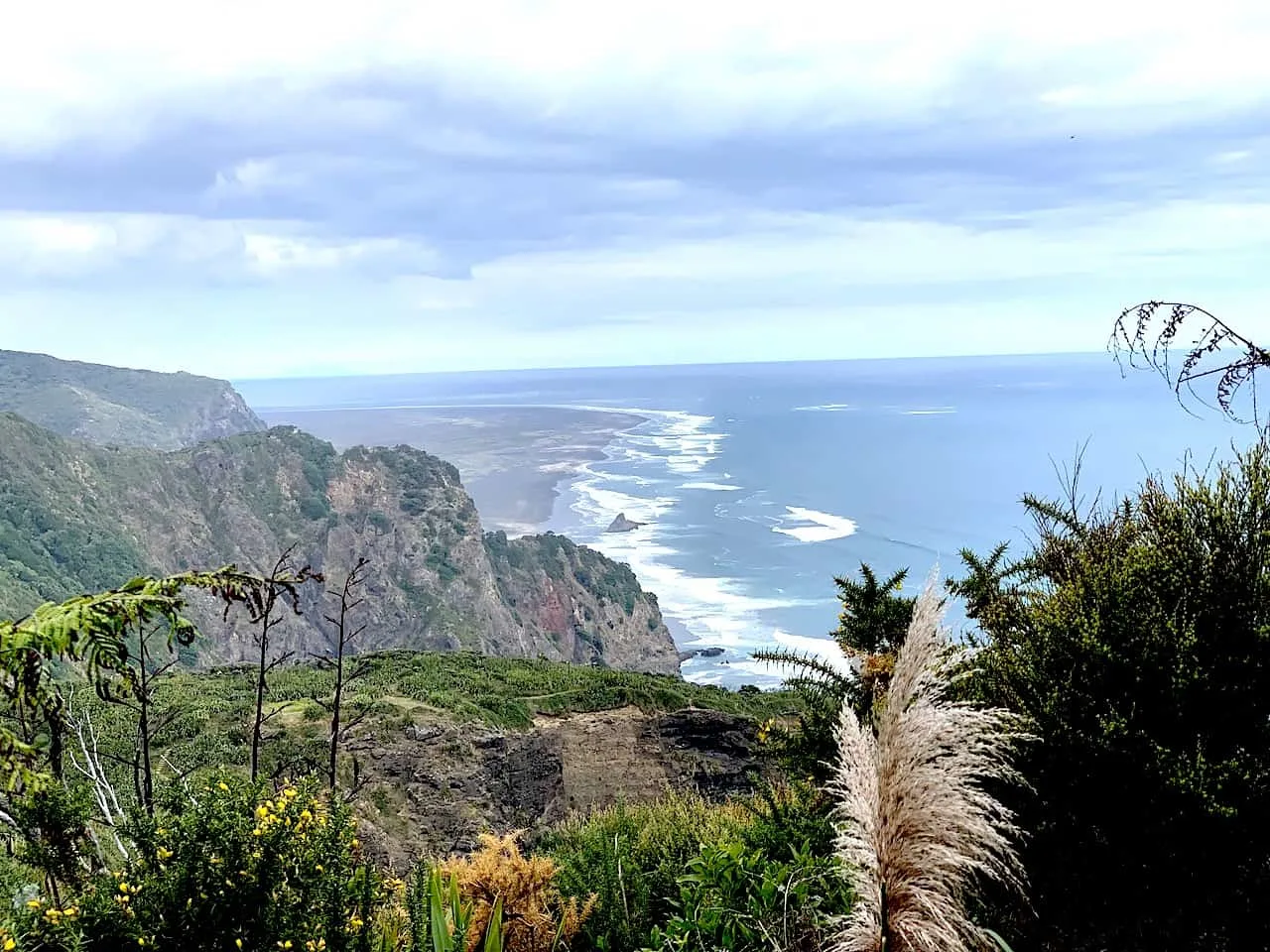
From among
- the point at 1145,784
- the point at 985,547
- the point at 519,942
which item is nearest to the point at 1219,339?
the point at 1145,784

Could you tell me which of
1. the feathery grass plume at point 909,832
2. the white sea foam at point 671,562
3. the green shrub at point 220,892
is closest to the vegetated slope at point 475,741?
the green shrub at point 220,892

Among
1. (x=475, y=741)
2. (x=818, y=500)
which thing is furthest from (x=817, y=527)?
(x=475, y=741)

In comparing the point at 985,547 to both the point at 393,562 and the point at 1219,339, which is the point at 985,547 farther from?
the point at 1219,339

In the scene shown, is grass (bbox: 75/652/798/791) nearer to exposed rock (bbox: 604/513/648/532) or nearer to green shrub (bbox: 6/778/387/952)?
green shrub (bbox: 6/778/387/952)

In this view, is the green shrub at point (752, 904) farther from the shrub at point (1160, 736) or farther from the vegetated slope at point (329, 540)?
the vegetated slope at point (329, 540)

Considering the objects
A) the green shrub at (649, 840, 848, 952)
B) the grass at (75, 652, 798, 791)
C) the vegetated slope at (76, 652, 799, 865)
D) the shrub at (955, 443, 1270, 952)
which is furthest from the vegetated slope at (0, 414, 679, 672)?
the shrub at (955, 443, 1270, 952)

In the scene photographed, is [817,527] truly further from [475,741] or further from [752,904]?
[752,904]
